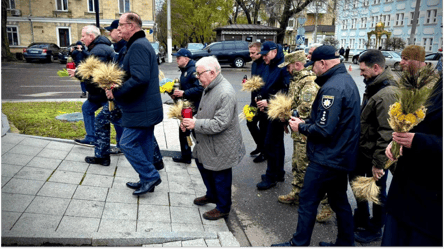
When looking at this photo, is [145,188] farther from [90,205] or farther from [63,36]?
[63,36]

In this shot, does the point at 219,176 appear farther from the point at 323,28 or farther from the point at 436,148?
the point at 323,28

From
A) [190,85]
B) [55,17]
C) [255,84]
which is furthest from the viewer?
[55,17]

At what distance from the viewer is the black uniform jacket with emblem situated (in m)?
3.01

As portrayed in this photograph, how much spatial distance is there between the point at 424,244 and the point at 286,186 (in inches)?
123

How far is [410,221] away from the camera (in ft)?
7.41

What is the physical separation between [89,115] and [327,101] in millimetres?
4284

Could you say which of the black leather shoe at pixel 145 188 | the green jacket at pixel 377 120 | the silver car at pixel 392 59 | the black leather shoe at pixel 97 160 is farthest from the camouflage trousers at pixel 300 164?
the silver car at pixel 392 59

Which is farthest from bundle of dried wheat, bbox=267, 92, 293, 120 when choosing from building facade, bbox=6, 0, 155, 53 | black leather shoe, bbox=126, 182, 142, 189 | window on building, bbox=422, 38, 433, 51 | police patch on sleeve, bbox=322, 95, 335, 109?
window on building, bbox=422, 38, 433, 51

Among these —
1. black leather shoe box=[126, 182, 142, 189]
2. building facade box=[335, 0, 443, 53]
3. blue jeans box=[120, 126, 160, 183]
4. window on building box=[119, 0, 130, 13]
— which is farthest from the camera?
building facade box=[335, 0, 443, 53]

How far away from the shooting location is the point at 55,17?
37.5 meters

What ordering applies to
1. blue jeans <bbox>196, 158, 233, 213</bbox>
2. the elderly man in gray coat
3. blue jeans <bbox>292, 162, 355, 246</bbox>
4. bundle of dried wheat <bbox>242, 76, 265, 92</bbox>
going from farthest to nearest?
bundle of dried wheat <bbox>242, 76, 265, 92</bbox> < blue jeans <bbox>196, 158, 233, 213</bbox> < the elderly man in gray coat < blue jeans <bbox>292, 162, 355, 246</bbox>

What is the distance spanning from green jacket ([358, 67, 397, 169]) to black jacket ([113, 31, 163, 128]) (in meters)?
2.51

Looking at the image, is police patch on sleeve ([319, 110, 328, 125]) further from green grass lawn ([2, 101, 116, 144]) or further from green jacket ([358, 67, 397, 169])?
green grass lawn ([2, 101, 116, 144])

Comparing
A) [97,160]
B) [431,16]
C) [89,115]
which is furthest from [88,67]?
[431,16]
